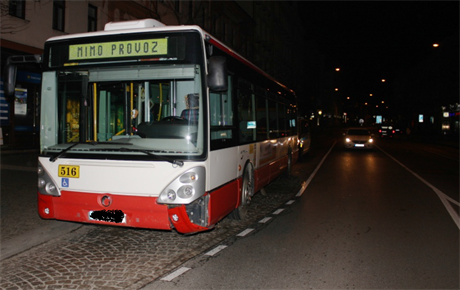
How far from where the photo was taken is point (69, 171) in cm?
532

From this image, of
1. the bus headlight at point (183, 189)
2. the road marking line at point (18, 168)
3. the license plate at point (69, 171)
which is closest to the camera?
the bus headlight at point (183, 189)

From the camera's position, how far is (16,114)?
17.6 m

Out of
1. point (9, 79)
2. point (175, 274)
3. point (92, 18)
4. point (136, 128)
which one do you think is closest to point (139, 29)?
point (136, 128)

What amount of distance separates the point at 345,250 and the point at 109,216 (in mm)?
3253

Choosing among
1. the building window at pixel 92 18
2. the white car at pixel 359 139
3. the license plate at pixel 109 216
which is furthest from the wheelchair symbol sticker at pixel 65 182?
the white car at pixel 359 139

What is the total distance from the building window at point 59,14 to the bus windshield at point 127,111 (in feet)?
44.0

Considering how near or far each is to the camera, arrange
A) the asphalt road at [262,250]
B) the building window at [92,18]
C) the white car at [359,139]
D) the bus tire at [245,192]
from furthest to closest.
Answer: the white car at [359,139]
the building window at [92,18]
the bus tire at [245,192]
the asphalt road at [262,250]

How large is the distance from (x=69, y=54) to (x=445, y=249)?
5.91 meters

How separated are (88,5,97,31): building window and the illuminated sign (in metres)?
14.9

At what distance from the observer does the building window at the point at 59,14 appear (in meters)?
17.3

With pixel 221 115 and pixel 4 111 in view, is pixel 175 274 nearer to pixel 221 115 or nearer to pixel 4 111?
pixel 221 115

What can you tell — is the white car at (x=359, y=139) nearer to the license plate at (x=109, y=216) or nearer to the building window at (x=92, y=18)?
the building window at (x=92, y=18)

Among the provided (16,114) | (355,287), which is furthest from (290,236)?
(16,114)

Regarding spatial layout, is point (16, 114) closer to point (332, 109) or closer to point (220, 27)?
point (220, 27)
